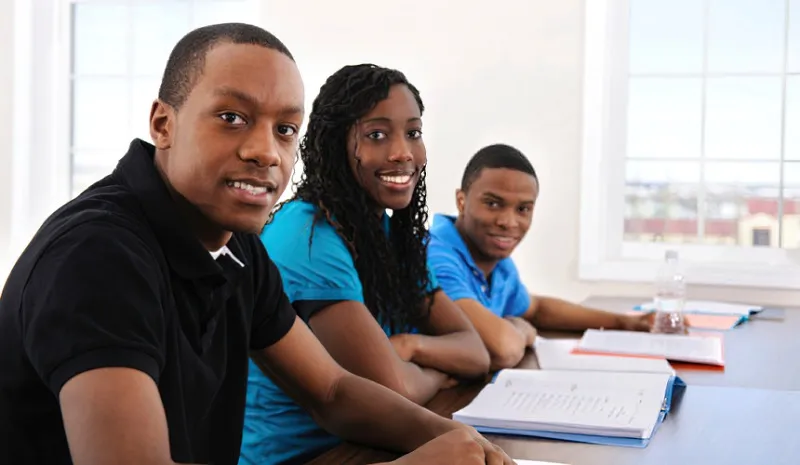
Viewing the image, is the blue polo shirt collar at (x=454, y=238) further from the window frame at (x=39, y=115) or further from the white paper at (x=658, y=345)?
the window frame at (x=39, y=115)

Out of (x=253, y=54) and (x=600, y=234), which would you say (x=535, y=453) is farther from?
(x=600, y=234)

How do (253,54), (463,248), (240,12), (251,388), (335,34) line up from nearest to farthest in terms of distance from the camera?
(253,54)
(251,388)
(463,248)
(335,34)
(240,12)

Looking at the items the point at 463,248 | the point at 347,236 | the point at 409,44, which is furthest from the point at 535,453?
A: the point at 409,44

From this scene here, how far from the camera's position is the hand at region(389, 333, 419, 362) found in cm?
179

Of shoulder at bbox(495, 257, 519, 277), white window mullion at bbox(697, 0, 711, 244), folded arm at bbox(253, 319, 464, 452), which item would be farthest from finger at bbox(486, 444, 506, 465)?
white window mullion at bbox(697, 0, 711, 244)

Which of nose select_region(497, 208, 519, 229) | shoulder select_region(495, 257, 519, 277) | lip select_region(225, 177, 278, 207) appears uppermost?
lip select_region(225, 177, 278, 207)

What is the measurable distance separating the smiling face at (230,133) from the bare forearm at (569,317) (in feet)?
5.54

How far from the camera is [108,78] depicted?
4434 mm

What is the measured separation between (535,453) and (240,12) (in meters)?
3.30

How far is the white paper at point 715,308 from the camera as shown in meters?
3.02

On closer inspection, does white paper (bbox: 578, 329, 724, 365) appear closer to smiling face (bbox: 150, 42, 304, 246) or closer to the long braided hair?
the long braided hair

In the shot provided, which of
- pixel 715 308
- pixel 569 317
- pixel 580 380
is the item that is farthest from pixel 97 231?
pixel 715 308

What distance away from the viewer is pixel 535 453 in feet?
4.51

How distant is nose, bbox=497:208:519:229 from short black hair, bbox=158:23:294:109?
51.8 inches
